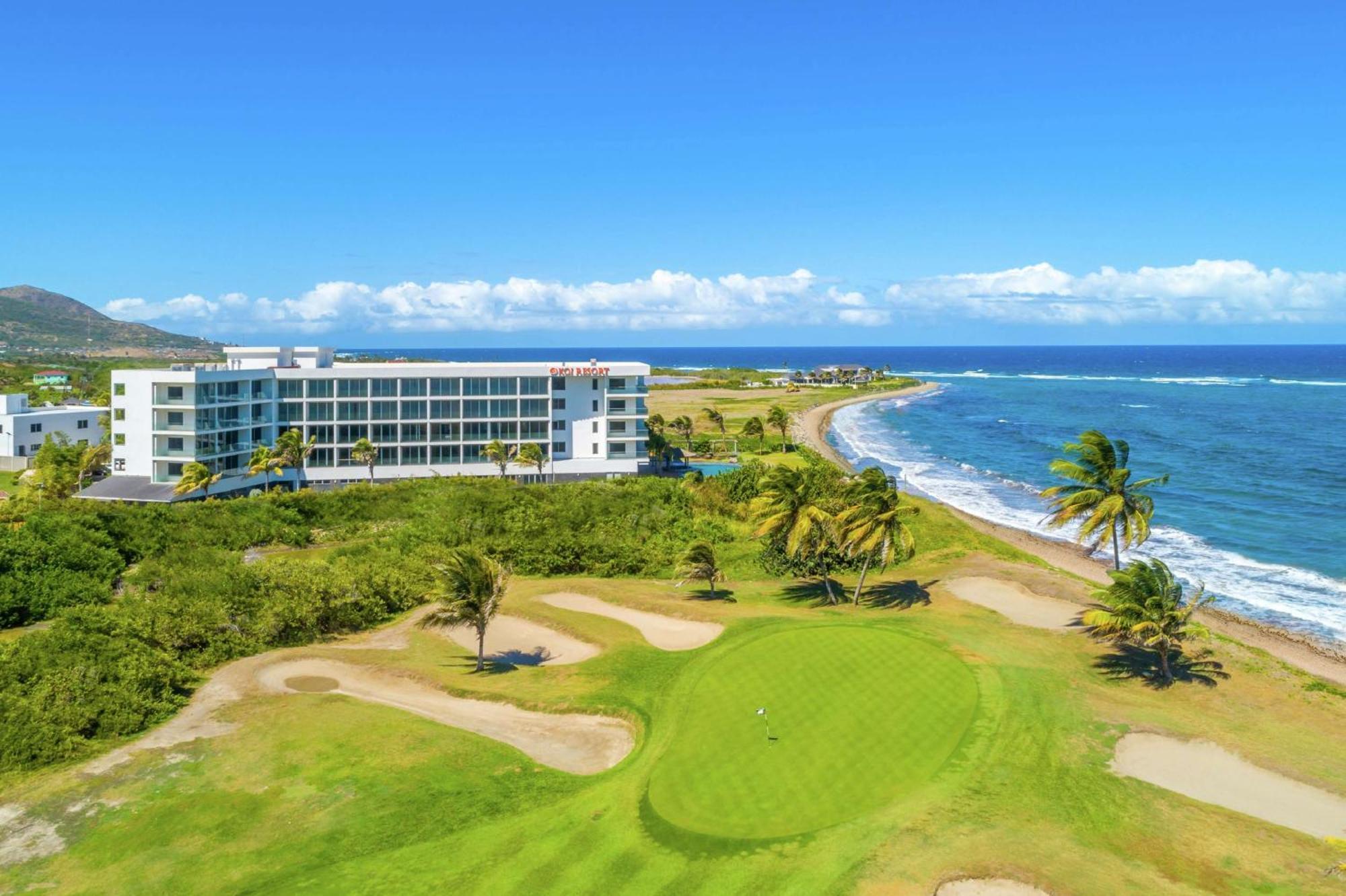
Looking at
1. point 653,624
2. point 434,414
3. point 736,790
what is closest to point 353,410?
point 434,414

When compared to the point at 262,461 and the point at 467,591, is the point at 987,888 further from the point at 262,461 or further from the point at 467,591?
the point at 262,461

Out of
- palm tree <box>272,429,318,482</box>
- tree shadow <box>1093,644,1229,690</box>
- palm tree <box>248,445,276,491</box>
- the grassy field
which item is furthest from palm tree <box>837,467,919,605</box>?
palm tree <box>272,429,318,482</box>

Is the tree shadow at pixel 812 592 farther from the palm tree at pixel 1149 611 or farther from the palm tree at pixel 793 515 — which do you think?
the palm tree at pixel 1149 611

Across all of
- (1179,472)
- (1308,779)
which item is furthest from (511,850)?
(1179,472)

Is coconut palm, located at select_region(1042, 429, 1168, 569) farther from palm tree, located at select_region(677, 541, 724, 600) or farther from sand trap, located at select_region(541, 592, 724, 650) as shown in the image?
sand trap, located at select_region(541, 592, 724, 650)

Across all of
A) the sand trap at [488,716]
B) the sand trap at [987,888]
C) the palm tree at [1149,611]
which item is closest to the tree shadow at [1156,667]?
the palm tree at [1149,611]
